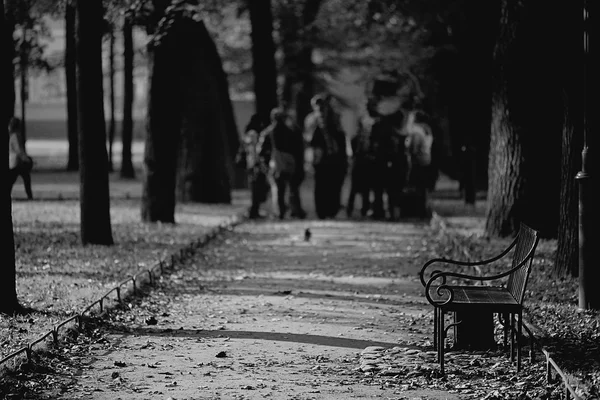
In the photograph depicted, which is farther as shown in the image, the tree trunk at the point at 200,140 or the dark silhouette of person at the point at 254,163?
the tree trunk at the point at 200,140

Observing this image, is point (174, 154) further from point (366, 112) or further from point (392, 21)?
point (392, 21)

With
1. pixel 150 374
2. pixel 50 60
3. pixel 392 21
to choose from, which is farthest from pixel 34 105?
pixel 150 374

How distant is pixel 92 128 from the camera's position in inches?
706

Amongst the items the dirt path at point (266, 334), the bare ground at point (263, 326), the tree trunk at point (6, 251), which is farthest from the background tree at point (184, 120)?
the tree trunk at point (6, 251)

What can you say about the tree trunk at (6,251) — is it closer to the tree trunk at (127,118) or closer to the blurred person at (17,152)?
the blurred person at (17,152)

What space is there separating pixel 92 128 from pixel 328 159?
839 cm

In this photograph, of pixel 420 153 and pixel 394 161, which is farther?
pixel 394 161

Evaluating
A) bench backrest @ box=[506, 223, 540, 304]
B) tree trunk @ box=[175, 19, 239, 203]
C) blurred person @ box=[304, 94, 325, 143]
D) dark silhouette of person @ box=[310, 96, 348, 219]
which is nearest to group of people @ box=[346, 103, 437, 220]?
dark silhouette of person @ box=[310, 96, 348, 219]

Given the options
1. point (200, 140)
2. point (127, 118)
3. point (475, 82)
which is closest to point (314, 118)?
point (200, 140)

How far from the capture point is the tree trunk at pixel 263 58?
30109mm

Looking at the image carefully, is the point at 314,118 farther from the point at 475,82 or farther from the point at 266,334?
the point at 266,334

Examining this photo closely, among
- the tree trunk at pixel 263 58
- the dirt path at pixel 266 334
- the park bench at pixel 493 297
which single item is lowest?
the dirt path at pixel 266 334

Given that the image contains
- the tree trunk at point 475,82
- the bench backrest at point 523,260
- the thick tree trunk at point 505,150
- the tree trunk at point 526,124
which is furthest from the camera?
the tree trunk at point 475,82

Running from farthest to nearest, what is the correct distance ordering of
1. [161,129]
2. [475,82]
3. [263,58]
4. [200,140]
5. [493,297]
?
[475,82], [263,58], [200,140], [161,129], [493,297]
